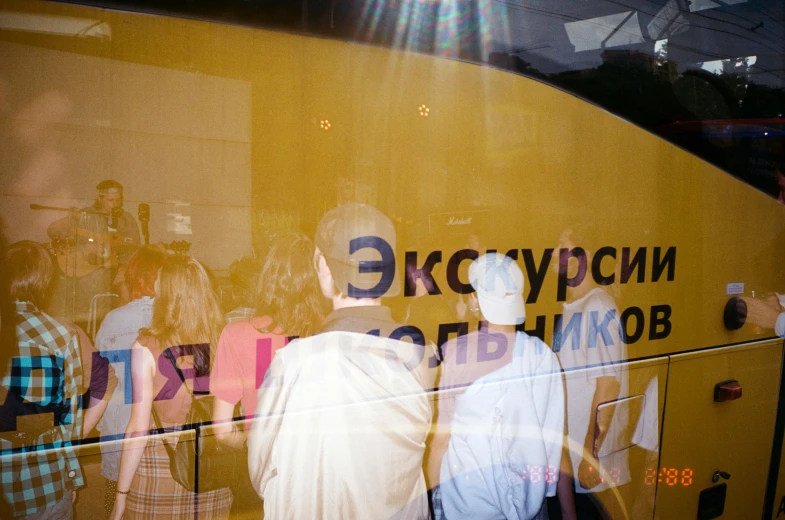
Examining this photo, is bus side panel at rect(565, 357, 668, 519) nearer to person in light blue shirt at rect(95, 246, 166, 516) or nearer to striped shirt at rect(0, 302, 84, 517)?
person in light blue shirt at rect(95, 246, 166, 516)

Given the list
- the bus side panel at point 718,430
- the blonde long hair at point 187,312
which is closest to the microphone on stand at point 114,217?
the blonde long hair at point 187,312

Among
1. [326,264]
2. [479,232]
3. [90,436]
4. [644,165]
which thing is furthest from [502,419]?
[90,436]

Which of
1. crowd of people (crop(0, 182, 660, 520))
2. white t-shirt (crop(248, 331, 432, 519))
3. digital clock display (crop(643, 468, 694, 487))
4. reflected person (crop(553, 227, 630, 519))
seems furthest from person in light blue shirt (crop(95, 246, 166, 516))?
digital clock display (crop(643, 468, 694, 487))

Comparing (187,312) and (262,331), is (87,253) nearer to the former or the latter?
(187,312)

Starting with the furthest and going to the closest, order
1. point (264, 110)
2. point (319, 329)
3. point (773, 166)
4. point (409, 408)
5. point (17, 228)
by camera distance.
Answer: point (773, 166)
point (409, 408)
point (319, 329)
point (264, 110)
point (17, 228)

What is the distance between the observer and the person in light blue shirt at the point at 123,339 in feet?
4.74

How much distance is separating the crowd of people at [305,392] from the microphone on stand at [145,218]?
31mm

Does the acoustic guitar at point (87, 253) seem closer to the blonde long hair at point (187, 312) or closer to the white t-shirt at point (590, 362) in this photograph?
the blonde long hair at point (187, 312)

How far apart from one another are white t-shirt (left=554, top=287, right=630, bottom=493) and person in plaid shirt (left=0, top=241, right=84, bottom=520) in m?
1.57

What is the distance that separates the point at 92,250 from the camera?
139cm

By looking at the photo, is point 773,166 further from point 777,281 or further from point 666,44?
point 666,44

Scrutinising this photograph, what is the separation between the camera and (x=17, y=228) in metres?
1.33

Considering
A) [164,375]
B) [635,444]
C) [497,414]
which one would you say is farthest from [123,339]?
[635,444]

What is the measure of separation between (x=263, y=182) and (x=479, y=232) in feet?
2.43
